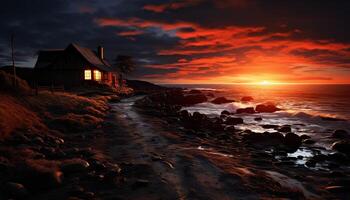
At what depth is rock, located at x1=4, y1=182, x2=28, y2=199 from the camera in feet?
23.5

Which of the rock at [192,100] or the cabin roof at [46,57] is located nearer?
the cabin roof at [46,57]

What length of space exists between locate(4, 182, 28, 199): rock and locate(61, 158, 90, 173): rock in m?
1.59

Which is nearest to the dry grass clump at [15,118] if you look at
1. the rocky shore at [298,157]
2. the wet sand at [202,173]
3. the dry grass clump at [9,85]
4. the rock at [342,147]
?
the dry grass clump at [9,85]

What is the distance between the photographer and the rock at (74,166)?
893cm

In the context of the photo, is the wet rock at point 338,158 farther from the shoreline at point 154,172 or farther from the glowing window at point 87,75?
the glowing window at point 87,75

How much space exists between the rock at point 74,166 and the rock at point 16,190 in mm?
1586

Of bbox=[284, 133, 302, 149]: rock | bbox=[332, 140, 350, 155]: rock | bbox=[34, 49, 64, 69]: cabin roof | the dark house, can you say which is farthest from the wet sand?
bbox=[34, 49, 64, 69]: cabin roof

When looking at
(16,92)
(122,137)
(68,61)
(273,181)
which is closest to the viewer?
(273,181)

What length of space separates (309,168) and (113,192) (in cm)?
918

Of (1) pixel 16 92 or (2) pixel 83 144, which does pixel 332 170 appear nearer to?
(2) pixel 83 144

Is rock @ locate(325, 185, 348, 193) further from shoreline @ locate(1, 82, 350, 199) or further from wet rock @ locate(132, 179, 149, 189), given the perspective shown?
wet rock @ locate(132, 179, 149, 189)

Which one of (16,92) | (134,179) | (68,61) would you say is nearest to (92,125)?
(16,92)

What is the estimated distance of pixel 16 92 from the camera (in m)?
18.4

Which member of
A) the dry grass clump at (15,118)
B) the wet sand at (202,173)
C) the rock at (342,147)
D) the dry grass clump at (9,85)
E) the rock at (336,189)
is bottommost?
the rock at (342,147)
